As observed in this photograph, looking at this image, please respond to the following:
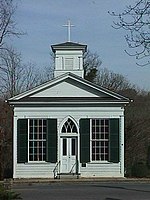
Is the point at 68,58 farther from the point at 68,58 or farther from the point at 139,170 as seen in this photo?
the point at 139,170

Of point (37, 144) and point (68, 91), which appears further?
point (68, 91)

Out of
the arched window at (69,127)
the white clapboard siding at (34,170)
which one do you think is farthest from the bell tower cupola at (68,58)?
the white clapboard siding at (34,170)

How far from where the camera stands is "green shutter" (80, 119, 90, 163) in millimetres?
36375

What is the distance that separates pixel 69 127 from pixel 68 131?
25 cm

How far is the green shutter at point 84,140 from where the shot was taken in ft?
119

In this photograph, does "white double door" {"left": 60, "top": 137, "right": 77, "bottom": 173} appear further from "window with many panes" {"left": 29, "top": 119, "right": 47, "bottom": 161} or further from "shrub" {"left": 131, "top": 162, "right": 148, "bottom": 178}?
"shrub" {"left": 131, "top": 162, "right": 148, "bottom": 178}

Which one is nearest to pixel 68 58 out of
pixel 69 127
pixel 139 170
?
pixel 69 127

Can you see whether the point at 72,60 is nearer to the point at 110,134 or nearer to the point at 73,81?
the point at 73,81

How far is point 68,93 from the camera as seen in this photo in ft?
123

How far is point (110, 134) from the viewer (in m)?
36.4

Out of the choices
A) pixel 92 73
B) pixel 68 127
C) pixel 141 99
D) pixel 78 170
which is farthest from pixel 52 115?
pixel 141 99

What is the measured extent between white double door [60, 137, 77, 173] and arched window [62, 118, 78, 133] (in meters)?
0.44

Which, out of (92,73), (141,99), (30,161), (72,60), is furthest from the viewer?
(141,99)

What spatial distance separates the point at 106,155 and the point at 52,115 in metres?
4.07
